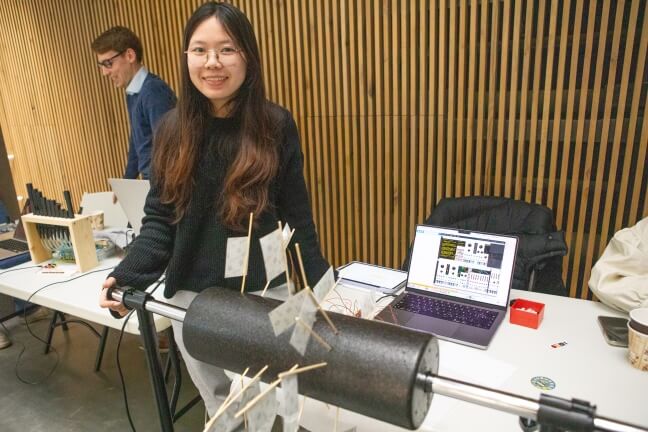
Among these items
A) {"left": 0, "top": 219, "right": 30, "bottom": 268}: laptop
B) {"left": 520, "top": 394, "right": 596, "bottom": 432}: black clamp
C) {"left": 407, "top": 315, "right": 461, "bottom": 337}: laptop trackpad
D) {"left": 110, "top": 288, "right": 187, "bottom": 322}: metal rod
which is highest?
{"left": 110, "top": 288, "right": 187, "bottom": 322}: metal rod

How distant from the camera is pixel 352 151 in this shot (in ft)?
10.8

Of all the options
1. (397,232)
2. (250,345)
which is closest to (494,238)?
(250,345)

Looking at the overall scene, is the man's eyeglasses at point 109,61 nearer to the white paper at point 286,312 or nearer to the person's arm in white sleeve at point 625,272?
the white paper at point 286,312

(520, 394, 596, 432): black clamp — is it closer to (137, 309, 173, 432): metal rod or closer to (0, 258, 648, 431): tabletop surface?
(0, 258, 648, 431): tabletop surface

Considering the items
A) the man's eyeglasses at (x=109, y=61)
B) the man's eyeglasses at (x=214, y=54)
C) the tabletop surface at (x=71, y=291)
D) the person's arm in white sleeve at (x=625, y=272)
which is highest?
the man's eyeglasses at (x=109, y=61)

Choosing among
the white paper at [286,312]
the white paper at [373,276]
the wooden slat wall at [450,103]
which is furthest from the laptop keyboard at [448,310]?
the wooden slat wall at [450,103]

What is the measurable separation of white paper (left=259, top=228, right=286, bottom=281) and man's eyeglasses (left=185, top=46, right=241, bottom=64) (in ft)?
2.18

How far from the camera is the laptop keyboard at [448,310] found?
58.6 inches

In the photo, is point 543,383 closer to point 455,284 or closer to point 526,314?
point 526,314

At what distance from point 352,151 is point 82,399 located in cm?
237

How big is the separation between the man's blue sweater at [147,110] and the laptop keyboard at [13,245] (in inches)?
30.5

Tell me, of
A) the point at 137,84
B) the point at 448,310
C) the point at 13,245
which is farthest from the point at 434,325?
the point at 13,245

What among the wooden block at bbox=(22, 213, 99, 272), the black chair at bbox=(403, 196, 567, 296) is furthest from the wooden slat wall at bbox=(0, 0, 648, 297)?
the wooden block at bbox=(22, 213, 99, 272)

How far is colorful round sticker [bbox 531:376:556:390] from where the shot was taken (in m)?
1.17
